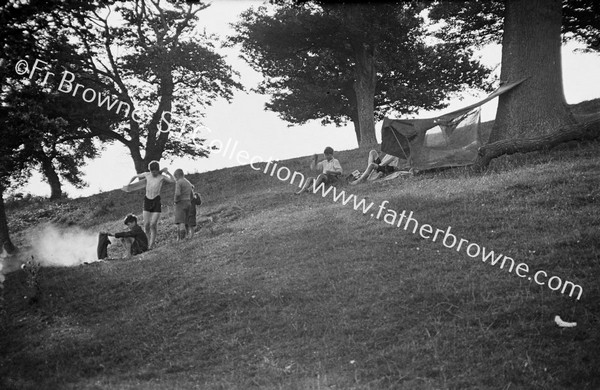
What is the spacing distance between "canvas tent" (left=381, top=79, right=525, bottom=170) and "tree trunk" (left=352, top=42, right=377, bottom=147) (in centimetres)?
1072

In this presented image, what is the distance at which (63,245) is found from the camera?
17734 mm

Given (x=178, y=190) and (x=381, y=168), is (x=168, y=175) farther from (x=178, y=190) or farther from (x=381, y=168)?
(x=381, y=168)

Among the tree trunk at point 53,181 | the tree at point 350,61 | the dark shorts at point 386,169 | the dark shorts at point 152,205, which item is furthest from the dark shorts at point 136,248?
the tree trunk at point 53,181

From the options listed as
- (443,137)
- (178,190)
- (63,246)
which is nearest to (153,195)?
(178,190)

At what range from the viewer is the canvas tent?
14414mm

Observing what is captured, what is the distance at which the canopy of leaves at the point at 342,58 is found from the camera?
2497cm

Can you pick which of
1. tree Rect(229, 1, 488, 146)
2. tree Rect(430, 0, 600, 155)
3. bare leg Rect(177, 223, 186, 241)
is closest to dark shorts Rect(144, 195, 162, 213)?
bare leg Rect(177, 223, 186, 241)

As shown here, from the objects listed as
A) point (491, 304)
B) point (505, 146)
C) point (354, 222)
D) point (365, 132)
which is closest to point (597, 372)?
point (491, 304)

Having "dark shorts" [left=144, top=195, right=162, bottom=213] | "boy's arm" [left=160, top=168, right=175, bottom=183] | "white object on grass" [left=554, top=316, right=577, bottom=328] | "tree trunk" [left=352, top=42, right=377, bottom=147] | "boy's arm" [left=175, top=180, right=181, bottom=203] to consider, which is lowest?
"white object on grass" [left=554, top=316, right=577, bottom=328]

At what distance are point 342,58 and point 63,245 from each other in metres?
19.5

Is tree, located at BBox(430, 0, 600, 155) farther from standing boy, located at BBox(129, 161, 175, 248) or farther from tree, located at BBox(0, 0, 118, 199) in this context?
tree, located at BBox(0, 0, 118, 199)

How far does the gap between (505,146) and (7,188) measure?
2786cm

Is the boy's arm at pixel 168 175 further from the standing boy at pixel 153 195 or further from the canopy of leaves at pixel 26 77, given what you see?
the canopy of leaves at pixel 26 77

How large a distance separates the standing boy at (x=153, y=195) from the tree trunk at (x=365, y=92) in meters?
14.6
